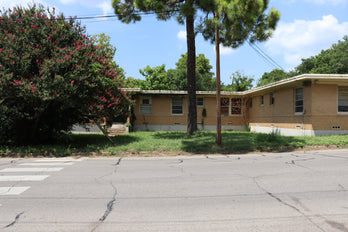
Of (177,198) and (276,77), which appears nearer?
(177,198)

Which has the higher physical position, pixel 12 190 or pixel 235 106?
pixel 235 106

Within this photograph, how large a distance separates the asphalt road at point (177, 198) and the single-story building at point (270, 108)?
25.0 ft

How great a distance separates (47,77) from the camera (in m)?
10.0

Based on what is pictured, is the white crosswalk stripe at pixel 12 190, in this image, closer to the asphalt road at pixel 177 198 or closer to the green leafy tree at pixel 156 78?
the asphalt road at pixel 177 198

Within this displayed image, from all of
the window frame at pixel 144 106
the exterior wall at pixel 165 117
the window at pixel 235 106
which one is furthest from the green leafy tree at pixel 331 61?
the window frame at pixel 144 106

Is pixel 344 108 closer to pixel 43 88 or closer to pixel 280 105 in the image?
pixel 280 105

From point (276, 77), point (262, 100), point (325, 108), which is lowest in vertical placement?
point (325, 108)

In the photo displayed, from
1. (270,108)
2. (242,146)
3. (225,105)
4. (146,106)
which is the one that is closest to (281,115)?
Answer: (270,108)

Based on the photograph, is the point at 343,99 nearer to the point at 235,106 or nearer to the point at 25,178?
the point at 235,106

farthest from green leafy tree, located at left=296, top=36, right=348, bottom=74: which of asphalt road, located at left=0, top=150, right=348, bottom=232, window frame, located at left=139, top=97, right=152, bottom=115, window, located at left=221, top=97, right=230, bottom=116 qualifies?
asphalt road, located at left=0, top=150, right=348, bottom=232

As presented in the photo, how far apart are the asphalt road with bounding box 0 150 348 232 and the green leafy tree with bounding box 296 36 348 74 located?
34.3 metres

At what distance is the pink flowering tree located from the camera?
9961 mm

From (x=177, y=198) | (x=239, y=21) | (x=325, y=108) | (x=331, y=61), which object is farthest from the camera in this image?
(x=331, y=61)

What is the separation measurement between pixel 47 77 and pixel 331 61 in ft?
131
